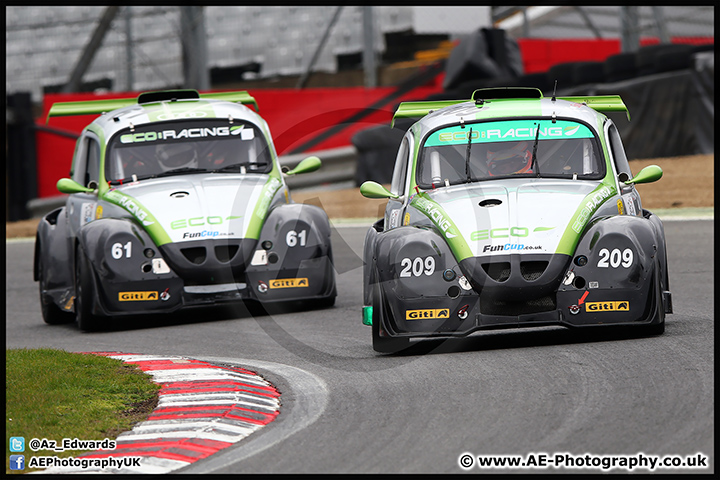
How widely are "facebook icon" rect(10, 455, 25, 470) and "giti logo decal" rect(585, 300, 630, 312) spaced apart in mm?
3829

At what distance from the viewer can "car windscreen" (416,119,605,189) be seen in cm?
866

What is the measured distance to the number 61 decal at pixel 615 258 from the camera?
25.0ft

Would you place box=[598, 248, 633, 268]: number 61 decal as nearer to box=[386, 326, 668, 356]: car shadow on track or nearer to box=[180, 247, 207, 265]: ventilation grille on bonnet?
box=[386, 326, 668, 356]: car shadow on track

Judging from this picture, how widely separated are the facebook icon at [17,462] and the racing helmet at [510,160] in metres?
4.36

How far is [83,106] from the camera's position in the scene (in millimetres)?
12289

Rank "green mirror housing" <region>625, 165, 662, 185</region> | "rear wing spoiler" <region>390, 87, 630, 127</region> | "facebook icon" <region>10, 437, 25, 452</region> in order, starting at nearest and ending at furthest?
"facebook icon" <region>10, 437, 25, 452</region> < "green mirror housing" <region>625, 165, 662, 185</region> < "rear wing spoiler" <region>390, 87, 630, 127</region>

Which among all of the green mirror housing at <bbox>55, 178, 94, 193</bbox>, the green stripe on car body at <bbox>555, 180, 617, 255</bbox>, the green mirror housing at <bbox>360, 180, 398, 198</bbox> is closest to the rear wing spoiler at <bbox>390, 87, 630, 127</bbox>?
the green mirror housing at <bbox>360, 180, 398, 198</bbox>

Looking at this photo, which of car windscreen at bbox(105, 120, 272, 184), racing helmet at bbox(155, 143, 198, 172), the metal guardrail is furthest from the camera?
the metal guardrail

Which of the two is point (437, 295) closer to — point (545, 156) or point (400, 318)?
point (400, 318)

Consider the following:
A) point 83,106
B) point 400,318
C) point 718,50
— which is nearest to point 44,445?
point 400,318

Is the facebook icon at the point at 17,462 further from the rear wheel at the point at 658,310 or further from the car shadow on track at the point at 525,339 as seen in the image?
the rear wheel at the point at 658,310

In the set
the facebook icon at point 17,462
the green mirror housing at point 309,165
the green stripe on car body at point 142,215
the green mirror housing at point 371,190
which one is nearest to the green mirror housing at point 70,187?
the green stripe on car body at point 142,215

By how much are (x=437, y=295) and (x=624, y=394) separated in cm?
188

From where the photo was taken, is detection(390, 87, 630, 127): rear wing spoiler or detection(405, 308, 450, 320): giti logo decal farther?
detection(390, 87, 630, 127): rear wing spoiler
